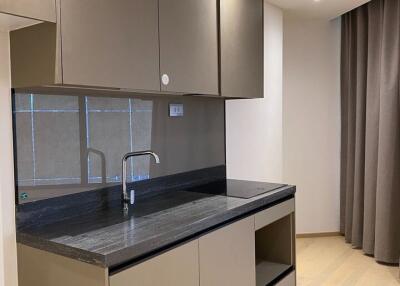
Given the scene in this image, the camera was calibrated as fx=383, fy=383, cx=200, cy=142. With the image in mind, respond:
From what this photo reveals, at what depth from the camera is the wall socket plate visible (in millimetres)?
2488

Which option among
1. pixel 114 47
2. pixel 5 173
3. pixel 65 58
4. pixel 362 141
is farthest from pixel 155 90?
pixel 362 141

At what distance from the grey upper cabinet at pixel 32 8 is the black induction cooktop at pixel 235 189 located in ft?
4.64

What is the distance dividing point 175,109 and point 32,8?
1289 mm

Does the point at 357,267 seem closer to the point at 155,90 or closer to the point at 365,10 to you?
the point at 365,10

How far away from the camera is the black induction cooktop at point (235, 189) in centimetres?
237

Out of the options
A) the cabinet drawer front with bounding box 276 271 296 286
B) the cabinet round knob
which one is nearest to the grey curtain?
the cabinet drawer front with bounding box 276 271 296 286

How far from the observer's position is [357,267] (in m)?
3.57

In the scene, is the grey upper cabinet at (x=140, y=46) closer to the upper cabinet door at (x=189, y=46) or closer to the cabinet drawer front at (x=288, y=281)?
the upper cabinet door at (x=189, y=46)

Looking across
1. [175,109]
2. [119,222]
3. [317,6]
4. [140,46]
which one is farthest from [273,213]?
[317,6]

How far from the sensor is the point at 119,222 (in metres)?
1.76

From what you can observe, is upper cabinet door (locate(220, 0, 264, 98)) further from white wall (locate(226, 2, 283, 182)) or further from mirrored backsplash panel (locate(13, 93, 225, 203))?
white wall (locate(226, 2, 283, 182))

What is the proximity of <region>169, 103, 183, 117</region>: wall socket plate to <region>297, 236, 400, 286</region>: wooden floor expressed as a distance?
1.84m

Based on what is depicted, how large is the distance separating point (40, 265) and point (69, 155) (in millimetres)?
555

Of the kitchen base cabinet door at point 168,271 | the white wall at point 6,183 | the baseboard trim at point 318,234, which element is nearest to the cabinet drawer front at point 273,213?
the kitchen base cabinet door at point 168,271
